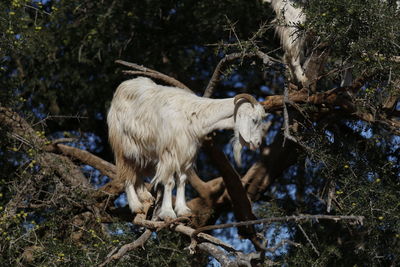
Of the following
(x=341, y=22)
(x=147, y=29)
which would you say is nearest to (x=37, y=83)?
(x=147, y=29)

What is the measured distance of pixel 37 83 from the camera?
930cm

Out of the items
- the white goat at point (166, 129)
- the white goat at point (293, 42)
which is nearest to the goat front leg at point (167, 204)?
the white goat at point (166, 129)

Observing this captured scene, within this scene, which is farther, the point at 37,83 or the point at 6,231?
the point at 37,83

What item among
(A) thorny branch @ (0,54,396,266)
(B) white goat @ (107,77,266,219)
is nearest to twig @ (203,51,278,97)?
(A) thorny branch @ (0,54,396,266)

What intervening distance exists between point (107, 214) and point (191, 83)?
2376mm

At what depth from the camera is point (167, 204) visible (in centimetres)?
593

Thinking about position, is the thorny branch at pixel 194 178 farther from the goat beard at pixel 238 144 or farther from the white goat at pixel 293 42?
the white goat at pixel 293 42

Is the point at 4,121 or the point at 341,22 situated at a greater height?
the point at 341,22

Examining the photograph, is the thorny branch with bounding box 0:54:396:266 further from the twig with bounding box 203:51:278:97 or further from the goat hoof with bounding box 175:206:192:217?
the goat hoof with bounding box 175:206:192:217

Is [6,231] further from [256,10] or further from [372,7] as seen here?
[256,10]

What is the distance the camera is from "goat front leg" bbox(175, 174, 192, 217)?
5.92 metres

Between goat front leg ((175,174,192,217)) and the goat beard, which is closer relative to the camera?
the goat beard

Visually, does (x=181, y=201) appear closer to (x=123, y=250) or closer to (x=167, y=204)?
(x=167, y=204)

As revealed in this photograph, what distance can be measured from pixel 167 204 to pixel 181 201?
0.39 ft
